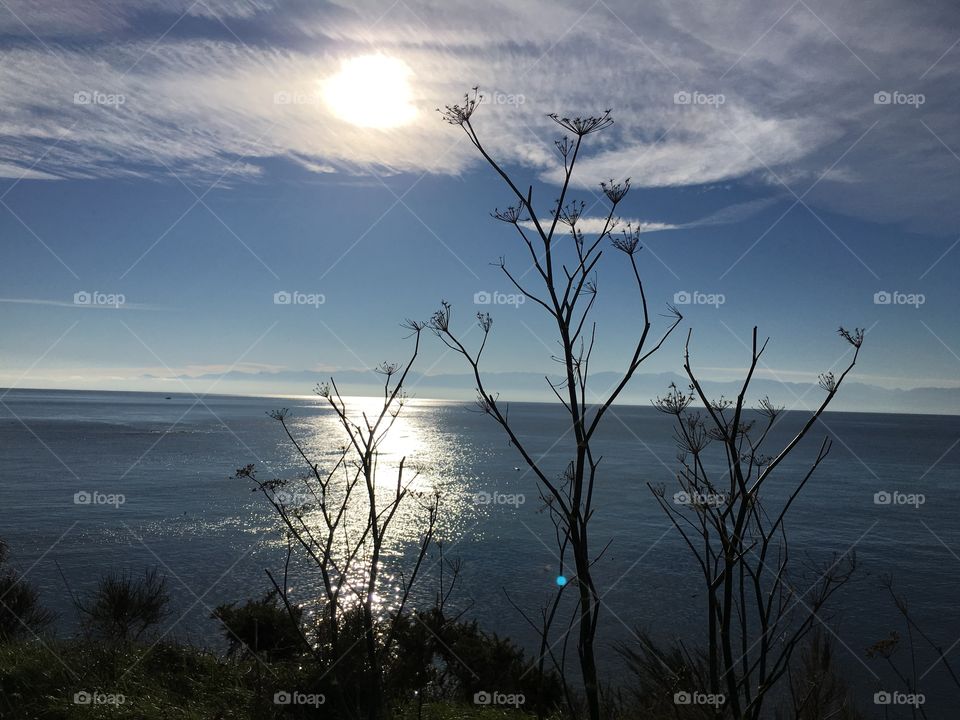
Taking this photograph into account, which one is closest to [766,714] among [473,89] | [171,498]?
[473,89]

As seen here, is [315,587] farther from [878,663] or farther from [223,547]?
[878,663]

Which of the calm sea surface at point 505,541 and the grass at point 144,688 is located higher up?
the calm sea surface at point 505,541

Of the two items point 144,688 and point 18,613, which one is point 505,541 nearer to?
point 18,613

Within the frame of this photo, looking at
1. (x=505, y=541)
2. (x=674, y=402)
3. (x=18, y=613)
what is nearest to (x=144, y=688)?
(x=674, y=402)

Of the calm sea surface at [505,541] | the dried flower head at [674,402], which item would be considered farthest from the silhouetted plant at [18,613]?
the dried flower head at [674,402]

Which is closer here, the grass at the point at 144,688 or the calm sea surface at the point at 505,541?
the grass at the point at 144,688

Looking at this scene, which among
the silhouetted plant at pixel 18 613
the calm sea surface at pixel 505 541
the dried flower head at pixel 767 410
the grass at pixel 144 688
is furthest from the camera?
the calm sea surface at pixel 505 541

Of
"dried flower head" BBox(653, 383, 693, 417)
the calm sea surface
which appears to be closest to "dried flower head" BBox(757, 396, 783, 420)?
"dried flower head" BBox(653, 383, 693, 417)

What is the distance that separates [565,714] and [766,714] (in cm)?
935

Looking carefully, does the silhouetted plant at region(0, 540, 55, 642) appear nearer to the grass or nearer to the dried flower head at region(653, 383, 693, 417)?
the grass

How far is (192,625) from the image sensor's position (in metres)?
15.7

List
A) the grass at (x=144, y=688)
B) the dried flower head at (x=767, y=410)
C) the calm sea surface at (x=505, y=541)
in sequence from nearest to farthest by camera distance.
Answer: the dried flower head at (x=767, y=410)
the grass at (x=144, y=688)
the calm sea surface at (x=505, y=541)

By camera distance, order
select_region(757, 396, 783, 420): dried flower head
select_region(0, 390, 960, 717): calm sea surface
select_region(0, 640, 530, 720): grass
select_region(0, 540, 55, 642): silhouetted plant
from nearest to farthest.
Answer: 1. select_region(757, 396, 783, 420): dried flower head
2. select_region(0, 640, 530, 720): grass
3. select_region(0, 540, 55, 642): silhouetted plant
4. select_region(0, 390, 960, 717): calm sea surface

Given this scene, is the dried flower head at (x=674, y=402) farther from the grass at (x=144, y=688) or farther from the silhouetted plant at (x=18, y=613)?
the silhouetted plant at (x=18, y=613)
